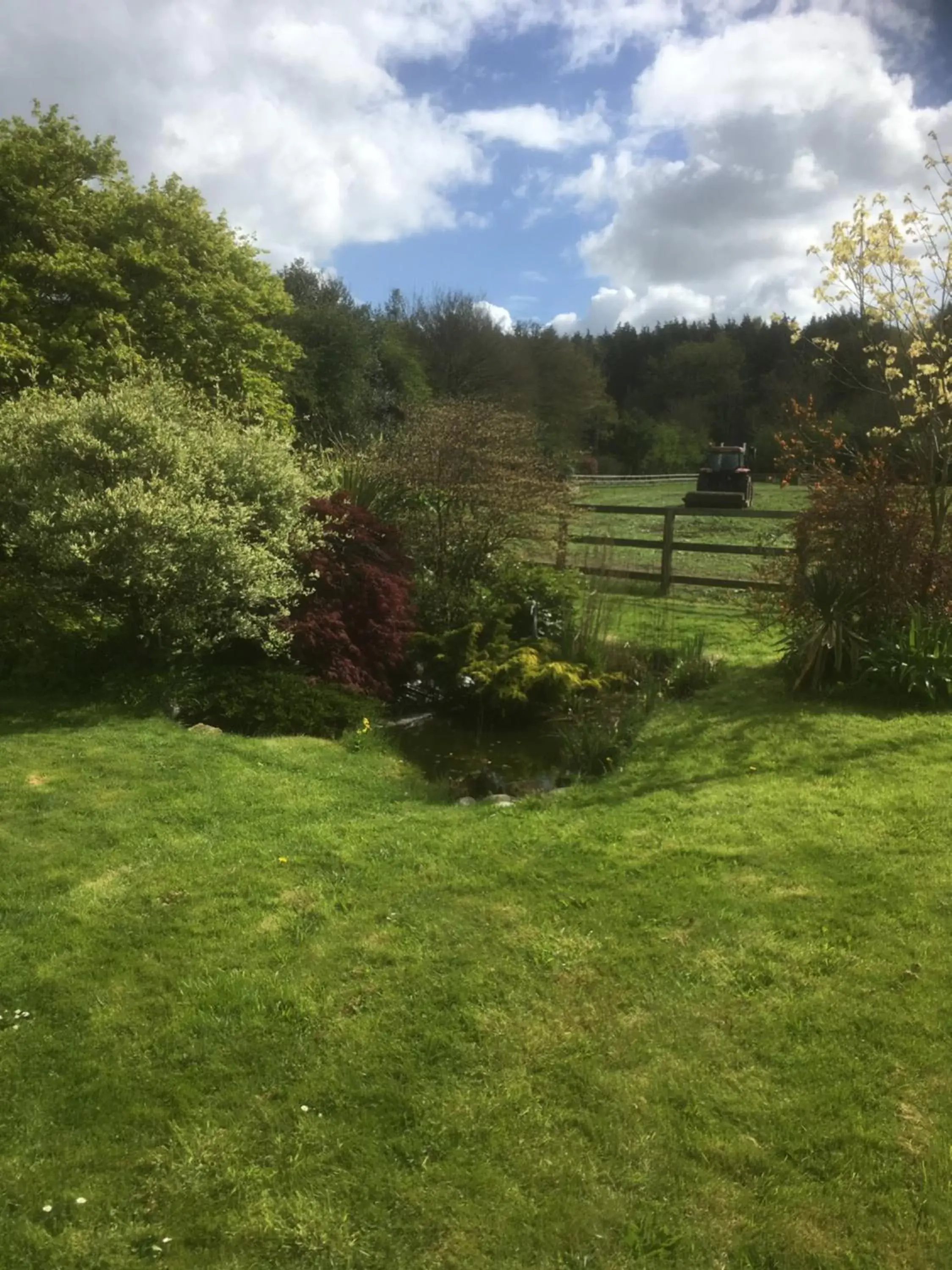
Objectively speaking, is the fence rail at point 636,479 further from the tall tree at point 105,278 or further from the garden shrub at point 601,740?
the garden shrub at point 601,740

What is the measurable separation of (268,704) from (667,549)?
719cm

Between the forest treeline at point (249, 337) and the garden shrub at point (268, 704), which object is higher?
the forest treeline at point (249, 337)

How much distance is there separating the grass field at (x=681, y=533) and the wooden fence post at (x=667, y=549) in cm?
61

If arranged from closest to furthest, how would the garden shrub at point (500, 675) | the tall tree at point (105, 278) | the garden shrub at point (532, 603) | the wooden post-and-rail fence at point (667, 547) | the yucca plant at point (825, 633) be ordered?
the yucca plant at point (825, 633) → the garden shrub at point (500, 675) → the garden shrub at point (532, 603) → the wooden post-and-rail fence at point (667, 547) → the tall tree at point (105, 278)

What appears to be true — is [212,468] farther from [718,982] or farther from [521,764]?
[718,982]

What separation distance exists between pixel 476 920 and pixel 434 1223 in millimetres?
1556

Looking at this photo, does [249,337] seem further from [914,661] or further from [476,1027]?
[476,1027]

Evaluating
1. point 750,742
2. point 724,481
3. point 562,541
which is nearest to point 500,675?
point 750,742

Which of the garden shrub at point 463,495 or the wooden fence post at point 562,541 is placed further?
the wooden fence post at point 562,541

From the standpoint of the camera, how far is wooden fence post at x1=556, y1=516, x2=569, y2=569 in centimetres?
1055

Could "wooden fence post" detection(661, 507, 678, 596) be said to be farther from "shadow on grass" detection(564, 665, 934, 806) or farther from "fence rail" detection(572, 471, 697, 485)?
"fence rail" detection(572, 471, 697, 485)

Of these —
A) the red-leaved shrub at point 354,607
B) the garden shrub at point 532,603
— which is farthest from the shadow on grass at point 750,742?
the red-leaved shrub at point 354,607

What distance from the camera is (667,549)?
12227mm

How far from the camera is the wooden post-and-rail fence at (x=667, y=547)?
33.2 ft
